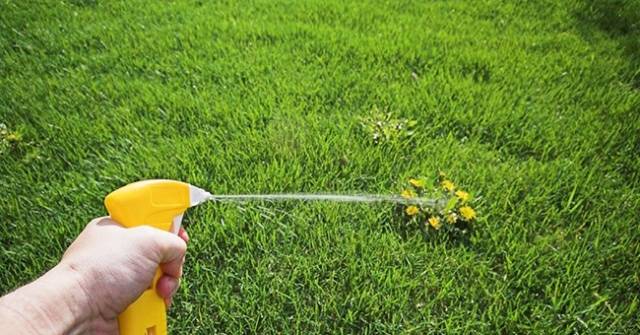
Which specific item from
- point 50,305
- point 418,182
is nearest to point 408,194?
point 418,182

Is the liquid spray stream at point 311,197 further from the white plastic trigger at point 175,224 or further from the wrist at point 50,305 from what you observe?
the wrist at point 50,305

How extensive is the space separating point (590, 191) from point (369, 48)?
1880 millimetres

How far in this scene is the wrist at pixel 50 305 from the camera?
131cm

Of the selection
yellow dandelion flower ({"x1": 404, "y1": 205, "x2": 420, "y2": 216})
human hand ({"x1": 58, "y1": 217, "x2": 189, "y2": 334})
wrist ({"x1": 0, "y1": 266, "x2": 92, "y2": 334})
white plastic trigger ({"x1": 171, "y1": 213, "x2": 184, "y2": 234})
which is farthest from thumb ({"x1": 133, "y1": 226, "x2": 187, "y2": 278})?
yellow dandelion flower ({"x1": 404, "y1": 205, "x2": 420, "y2": 216})

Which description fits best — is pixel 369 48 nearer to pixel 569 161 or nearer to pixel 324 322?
pixel 569 161

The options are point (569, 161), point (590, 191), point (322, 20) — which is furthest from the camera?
point (322, 20)

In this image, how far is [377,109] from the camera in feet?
10.2

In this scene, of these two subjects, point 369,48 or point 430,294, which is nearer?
point 430,294

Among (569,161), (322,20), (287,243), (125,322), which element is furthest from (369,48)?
(125,322)

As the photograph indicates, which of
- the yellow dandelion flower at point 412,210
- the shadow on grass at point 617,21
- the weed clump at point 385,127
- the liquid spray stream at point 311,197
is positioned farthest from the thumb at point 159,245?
the shadow on grass at point 617,21

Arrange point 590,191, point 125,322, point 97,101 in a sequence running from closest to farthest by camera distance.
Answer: point 125,322, point 590,191, point 97,101

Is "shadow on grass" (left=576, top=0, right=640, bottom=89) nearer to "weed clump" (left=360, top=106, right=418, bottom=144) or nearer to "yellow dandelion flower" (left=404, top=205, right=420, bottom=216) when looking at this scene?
"weed clump" (left=360, top=106, right=418, bottom=144)

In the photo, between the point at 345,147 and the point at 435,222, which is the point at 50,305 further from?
the point at 345,147

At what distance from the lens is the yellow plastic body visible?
1525 millimetres
